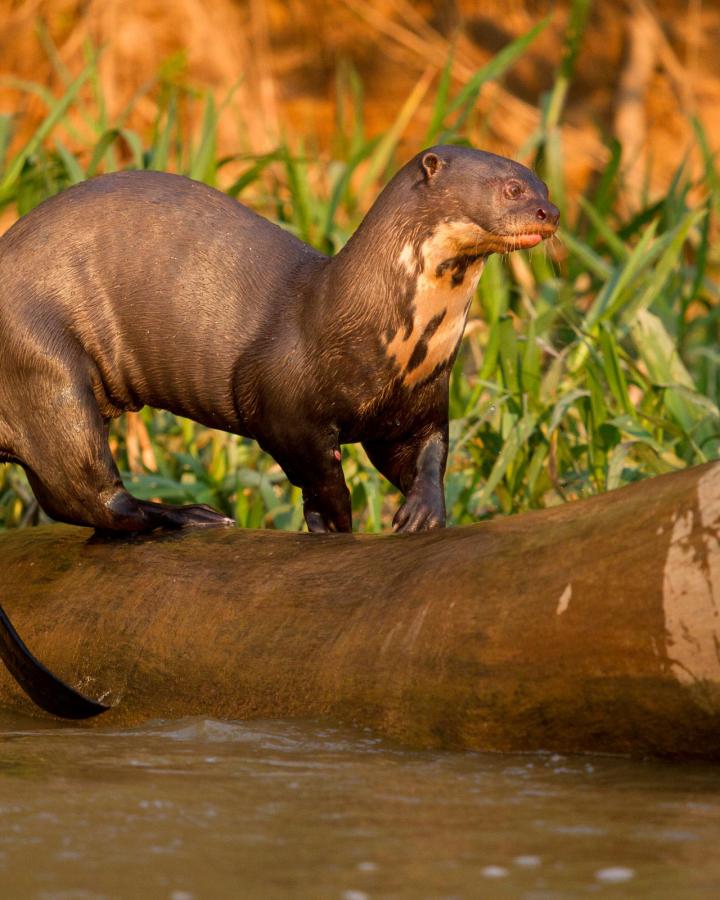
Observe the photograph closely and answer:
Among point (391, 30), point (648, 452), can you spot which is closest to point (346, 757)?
point (648, 452)

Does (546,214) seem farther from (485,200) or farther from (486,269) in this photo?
Answer: (486,269)

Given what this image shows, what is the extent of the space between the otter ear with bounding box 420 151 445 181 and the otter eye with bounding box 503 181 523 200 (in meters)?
0.13

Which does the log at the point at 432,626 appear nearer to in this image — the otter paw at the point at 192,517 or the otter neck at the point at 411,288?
the otter paw at the point at 192,517

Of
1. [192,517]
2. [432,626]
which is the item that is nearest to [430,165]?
[192,517]

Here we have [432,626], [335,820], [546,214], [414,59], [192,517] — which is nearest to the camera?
[335,820]

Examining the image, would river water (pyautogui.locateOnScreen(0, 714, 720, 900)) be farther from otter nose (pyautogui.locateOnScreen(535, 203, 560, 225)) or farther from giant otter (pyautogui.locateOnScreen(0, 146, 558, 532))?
otter nose (pyautogui.locateOnScreen(535, 203, 560, 225))

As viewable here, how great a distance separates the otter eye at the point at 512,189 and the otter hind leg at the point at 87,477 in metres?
0.75

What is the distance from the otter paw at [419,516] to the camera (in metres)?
2.68

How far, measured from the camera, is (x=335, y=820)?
5.69ft

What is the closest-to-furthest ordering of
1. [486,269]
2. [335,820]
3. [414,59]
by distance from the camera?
[335,820] → [486,269] → [414,59]

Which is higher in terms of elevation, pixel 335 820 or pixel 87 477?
pixel 87 477

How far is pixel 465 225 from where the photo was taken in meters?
2.71

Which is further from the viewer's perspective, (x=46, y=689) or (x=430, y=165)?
(x=430, y=165)

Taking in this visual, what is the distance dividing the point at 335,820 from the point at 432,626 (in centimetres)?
49
